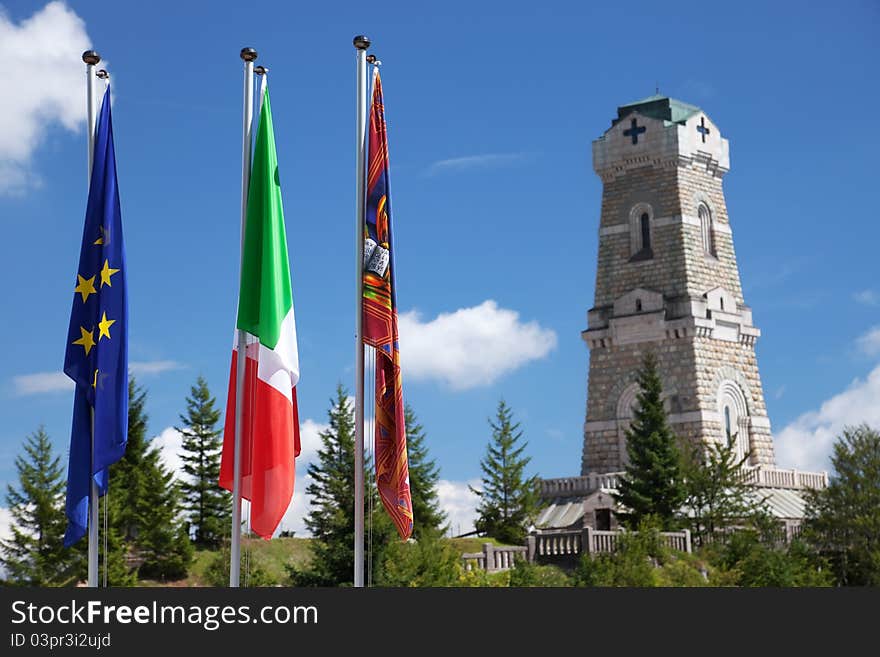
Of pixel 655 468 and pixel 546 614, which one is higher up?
pixel 655 468

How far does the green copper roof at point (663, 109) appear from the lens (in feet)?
226

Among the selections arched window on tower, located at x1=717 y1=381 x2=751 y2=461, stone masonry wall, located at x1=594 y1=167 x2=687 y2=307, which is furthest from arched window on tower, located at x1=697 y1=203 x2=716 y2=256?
arched window on tower, located at x1=717 y1=381 x2=751 y2=461

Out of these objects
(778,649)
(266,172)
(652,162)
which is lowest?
(778,649)

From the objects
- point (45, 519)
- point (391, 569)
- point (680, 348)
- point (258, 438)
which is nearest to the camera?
point (258, 438)

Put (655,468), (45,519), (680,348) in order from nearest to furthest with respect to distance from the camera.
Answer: (45,519), (655,468), (680,348)

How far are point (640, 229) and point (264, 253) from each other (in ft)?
167

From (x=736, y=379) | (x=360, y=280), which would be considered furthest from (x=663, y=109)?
(x=360, y=280)

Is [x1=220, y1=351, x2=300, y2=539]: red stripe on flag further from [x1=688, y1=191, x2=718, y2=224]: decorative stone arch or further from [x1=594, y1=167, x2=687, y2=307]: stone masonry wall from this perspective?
[x1=688, y1=191, x2=718, y2=224]: decorative stone arch

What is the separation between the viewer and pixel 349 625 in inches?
577

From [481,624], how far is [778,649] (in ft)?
10.9

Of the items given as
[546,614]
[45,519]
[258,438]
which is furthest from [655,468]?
[546,614]

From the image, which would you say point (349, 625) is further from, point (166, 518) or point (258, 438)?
point (166, 518)

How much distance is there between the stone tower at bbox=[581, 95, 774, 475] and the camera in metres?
65.6

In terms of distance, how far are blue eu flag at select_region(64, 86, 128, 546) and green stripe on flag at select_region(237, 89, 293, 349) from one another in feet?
6.56
